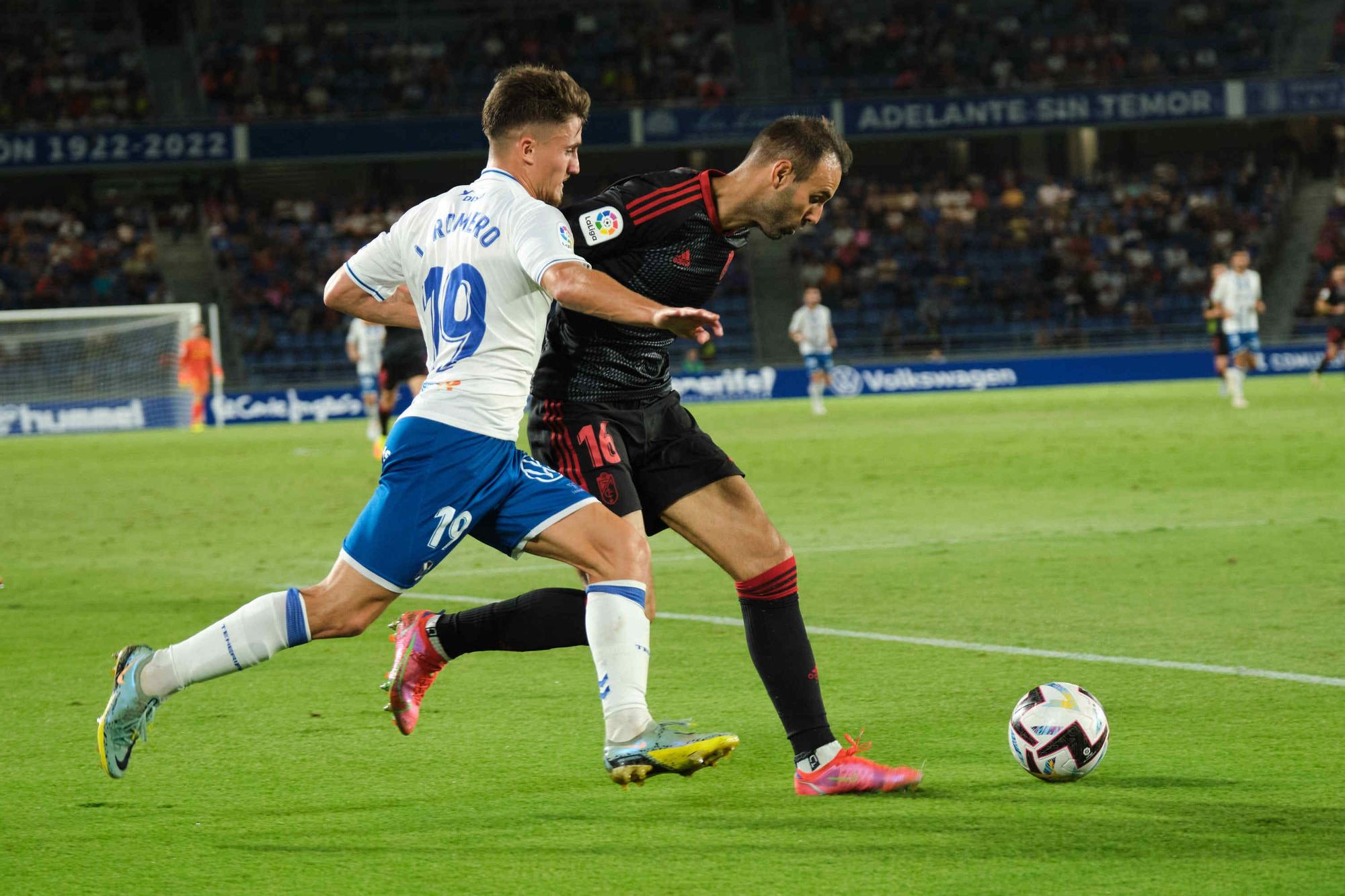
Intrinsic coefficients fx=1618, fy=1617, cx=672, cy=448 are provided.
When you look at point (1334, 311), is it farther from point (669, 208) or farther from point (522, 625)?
point (522, 625)

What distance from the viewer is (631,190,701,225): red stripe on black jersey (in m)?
4.81

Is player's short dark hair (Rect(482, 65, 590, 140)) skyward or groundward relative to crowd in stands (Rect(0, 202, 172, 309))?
skyward

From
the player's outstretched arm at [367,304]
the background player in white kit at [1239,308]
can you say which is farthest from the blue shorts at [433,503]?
the background player in white kit at [1239,308]

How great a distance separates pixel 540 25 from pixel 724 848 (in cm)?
3734

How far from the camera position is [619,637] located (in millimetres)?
4508

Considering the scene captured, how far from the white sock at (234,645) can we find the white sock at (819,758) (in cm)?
147

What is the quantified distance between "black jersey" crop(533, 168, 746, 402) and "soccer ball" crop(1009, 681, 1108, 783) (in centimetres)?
151

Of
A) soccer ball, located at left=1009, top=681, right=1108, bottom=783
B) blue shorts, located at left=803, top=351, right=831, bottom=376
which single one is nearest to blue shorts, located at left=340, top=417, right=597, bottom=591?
soccer ball, located at left=1009, top=681, right=1108, bottom=783

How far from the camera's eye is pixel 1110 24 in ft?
129

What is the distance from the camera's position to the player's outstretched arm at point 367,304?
15.9 feet

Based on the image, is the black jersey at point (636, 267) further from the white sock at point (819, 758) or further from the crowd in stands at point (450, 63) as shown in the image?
the crowd in stands at point (450, 63)

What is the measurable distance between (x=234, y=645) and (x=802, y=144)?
2150 millimetres

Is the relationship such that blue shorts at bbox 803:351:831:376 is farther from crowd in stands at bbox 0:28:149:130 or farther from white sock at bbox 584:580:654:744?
white sock at bbox 584:580:654:744

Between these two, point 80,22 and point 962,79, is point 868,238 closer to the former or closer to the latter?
point 962,79
